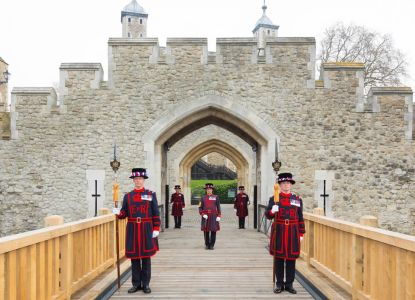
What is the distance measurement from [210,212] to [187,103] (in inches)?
152

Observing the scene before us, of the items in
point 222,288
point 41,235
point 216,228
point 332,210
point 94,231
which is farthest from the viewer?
point 332,210

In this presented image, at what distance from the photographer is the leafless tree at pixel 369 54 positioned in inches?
1266

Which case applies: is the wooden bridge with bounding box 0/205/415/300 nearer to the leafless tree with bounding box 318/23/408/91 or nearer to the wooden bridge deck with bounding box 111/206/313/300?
the wooden bridge deck with bounding box 111/206/313/300

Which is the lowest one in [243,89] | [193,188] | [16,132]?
[193,188]

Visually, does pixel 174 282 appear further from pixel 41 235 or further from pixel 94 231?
pixel 41 235

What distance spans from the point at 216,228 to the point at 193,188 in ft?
84.0

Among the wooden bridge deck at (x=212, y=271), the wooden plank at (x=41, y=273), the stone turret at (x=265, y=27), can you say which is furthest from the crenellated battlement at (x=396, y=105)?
the stone turret at (x=265, y=27)

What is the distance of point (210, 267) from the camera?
8.77 metres

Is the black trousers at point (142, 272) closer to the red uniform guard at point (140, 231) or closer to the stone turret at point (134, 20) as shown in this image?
the red uniform guard at point (140, 231)

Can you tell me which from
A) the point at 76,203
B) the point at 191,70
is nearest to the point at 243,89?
the point at 191,70

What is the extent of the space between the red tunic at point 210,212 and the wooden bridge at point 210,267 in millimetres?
704

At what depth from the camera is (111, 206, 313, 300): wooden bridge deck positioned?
6.62 m

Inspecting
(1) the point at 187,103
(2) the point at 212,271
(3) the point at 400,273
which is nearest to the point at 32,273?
(3) the point at 400,273

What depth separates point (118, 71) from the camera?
46.6ft
